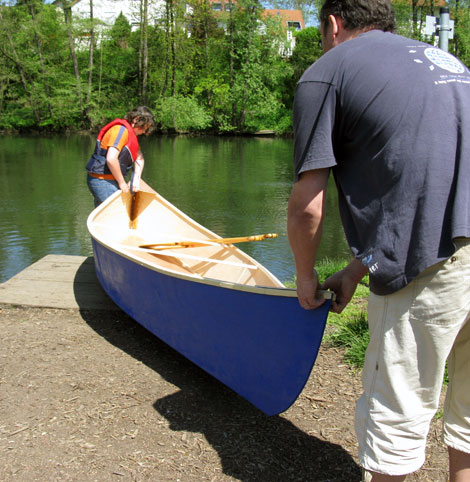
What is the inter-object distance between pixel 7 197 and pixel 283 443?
35.8ft

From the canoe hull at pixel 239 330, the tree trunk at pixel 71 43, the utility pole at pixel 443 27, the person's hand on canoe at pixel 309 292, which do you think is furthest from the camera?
the tree trunk at pixel 71 43

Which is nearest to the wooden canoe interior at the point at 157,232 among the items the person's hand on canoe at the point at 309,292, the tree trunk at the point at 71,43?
the person's hand on canoe at the point at 309,292

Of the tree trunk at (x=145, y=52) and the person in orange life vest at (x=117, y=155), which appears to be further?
the tree trunk at (x=145, y=52)

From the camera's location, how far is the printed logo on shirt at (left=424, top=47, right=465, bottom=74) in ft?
5.35

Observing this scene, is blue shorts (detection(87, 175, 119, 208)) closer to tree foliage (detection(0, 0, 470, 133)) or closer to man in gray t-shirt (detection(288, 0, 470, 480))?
man in gray t-shirt (detection(288, 0, 470, 480))

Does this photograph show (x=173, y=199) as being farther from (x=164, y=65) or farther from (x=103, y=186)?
(x=164, y=65)

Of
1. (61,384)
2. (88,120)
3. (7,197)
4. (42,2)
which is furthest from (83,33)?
(61,384)

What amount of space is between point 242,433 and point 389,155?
175cm

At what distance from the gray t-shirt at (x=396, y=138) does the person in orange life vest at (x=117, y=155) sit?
157 inches

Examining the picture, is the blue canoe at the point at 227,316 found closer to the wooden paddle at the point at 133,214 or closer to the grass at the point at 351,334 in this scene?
the grass at the point at 351,334

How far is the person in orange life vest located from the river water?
215 cm

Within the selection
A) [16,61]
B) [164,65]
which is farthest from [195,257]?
[164,65]

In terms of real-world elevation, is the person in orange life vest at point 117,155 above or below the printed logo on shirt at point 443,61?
below

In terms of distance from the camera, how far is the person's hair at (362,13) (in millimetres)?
1735
